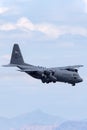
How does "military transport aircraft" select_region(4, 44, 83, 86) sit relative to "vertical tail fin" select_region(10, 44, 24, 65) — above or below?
below

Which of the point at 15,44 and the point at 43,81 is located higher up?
the point at 15,44

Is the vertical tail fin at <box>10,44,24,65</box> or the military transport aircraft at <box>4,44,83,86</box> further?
the vertical tail fin at <box>10,44,24,65</box>

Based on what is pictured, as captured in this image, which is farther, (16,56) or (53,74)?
(16,56)

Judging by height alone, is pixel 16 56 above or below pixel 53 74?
above

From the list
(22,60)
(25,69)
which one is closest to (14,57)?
(22,60)

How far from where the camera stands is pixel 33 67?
556 feet

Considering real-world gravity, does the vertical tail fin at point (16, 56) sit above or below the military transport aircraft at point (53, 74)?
above

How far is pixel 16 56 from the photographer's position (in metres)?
180

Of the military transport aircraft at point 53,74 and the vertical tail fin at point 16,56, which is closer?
the military transport aircraft at point 53,74

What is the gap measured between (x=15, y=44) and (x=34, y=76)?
60.5ft

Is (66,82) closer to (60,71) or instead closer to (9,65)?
(60,71)

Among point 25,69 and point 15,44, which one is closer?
point 25,69

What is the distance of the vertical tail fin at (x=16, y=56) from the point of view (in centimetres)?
17850

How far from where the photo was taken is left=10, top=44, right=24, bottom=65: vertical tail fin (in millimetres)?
178500
